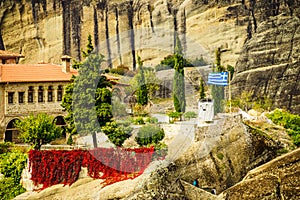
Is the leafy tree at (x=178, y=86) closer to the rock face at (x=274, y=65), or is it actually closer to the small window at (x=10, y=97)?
the small window at (x=10, y=97)

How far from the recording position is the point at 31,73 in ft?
101

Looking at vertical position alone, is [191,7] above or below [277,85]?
above

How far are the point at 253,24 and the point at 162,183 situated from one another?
30261 mm

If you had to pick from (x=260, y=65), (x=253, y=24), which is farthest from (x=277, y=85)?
(x=253, y=24)

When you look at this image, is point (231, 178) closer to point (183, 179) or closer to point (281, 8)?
point (183, 179)

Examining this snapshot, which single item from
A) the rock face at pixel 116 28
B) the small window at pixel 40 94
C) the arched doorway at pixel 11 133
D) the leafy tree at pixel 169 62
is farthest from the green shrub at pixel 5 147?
the rock face at pixel 116 28

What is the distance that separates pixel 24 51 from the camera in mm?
51375

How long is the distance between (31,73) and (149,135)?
35.3ft

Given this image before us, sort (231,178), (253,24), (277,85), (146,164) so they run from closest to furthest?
(146,164)
(231,178)
(277,85)
(253,24)

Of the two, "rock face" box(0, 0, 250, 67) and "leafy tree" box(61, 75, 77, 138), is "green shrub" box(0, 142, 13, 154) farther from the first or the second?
"rock face" box(0, 0, 250, 67)

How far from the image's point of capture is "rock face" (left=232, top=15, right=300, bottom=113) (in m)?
41.6

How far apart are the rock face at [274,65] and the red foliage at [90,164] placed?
23439 mm

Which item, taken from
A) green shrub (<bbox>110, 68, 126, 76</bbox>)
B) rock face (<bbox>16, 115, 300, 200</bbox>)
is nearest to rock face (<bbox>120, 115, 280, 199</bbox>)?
rock face (<bbox>16, 115, 300, 200</bbox>)

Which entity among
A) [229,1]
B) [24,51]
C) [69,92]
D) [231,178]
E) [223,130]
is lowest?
[231,178]
